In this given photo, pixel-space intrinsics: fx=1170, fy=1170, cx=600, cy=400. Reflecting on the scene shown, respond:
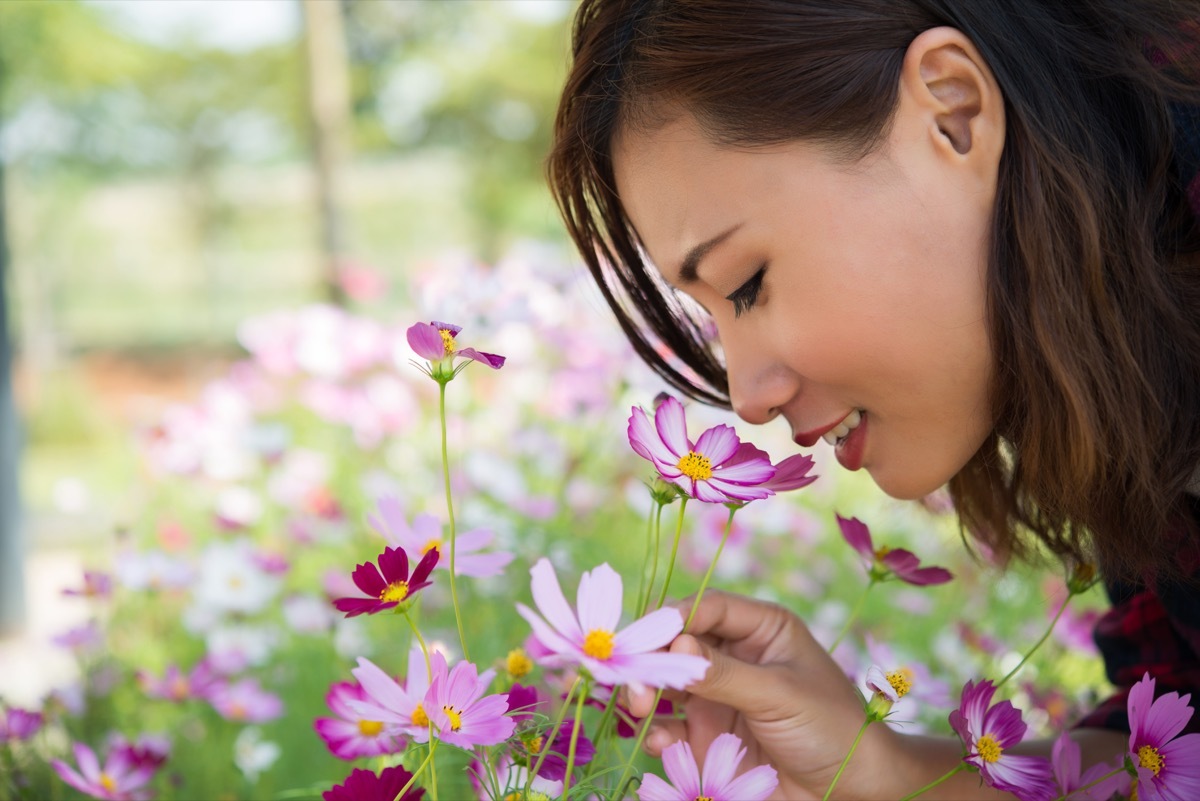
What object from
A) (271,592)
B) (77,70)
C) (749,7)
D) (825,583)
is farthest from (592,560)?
Answer: (77,70)

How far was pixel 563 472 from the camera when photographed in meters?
2.04

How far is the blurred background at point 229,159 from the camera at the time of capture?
6.36 metres

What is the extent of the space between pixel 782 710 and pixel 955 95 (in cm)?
45

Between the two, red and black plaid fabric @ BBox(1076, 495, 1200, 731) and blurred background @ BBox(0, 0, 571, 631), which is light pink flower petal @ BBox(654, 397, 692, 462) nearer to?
red and black plaid fabric @ BBox(1076, 495, 1200, 731)

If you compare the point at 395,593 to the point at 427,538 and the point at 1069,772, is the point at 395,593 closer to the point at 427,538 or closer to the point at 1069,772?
the point at 427,538

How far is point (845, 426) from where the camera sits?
0.91 metres

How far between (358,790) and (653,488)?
23cm

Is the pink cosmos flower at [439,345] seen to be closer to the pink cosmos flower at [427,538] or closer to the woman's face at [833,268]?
the pink cosmos flower at [427,538]

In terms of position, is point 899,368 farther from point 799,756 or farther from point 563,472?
point 563,472

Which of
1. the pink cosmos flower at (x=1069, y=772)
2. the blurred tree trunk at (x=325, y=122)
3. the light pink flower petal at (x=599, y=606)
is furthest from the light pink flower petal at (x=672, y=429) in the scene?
the blurred tree trunk at (x=325, y=122)

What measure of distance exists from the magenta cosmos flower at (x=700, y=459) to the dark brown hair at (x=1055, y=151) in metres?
0.26

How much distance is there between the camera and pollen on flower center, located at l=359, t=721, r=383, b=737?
0.77 metres

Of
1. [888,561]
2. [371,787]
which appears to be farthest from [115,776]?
[888,561]

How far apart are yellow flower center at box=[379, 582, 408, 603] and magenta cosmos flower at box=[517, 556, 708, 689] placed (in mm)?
112
